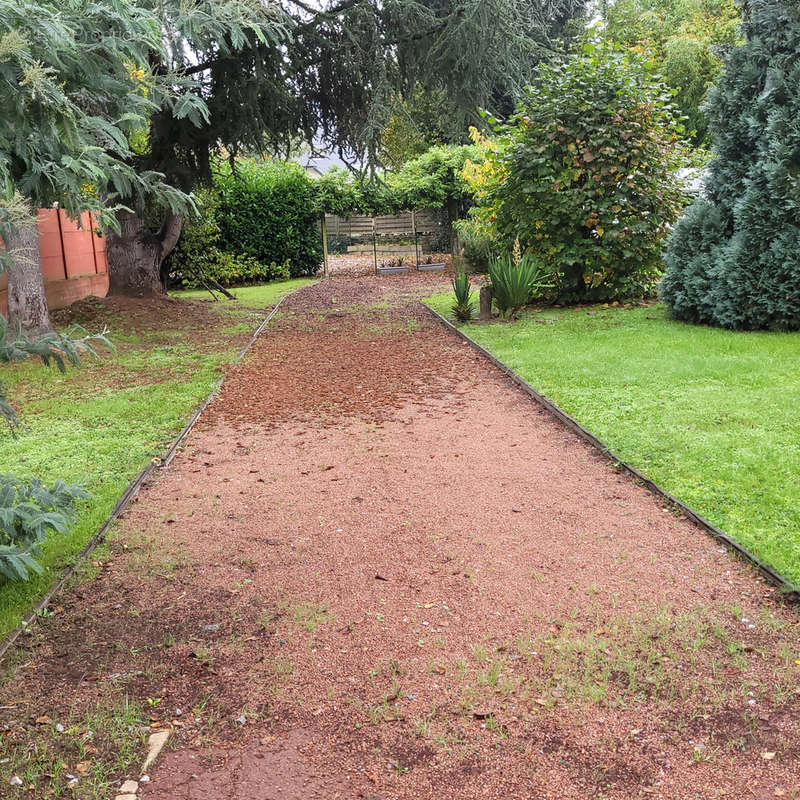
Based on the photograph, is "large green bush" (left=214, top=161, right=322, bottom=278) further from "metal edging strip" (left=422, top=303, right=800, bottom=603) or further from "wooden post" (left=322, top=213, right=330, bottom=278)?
"metal edging strip" (left=422, top=303, right=800, bottom=603)

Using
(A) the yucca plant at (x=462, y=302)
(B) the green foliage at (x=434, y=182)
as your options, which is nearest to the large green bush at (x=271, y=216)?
(B) the green foliage at (x=434, y=182)

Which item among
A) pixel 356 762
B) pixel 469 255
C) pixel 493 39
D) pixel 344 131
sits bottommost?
pixel 356 762

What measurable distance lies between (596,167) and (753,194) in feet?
9.47

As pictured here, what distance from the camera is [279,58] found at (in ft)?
36.6

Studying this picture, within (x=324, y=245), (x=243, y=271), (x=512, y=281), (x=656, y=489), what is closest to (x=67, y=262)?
(x=243, y=271)

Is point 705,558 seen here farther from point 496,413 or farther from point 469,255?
point 469,255

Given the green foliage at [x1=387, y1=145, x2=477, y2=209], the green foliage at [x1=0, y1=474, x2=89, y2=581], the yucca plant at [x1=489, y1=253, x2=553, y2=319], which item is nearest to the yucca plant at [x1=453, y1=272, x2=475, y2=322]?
the yucca plant at [x1=489, y1=253, x2=553, y2=319]

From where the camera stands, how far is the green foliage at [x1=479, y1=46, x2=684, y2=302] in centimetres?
1130

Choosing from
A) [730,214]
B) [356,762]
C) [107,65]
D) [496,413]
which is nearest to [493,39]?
[730,214]

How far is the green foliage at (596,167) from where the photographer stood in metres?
11.3

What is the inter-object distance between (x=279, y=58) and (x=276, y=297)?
20.2 feet

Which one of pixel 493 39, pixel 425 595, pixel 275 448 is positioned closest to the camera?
pixel 425 595

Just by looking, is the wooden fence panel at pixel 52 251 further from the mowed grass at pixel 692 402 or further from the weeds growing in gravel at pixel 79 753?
the weeds growing in gravel at pixel 79 753

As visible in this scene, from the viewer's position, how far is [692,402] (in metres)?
6.33
